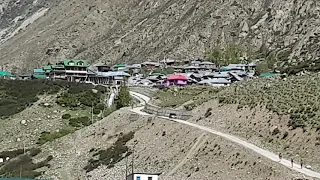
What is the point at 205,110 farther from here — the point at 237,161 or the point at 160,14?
the point at 160,14

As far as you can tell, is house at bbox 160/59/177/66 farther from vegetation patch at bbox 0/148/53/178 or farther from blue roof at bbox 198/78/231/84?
vegetation patch at bbox 0/148/53/178

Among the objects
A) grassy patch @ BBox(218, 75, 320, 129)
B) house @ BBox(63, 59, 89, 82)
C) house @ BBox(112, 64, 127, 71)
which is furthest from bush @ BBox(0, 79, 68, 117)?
grassy patch @ BBox(218, 75, 320, 129)

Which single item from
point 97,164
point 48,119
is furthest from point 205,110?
point 48,119

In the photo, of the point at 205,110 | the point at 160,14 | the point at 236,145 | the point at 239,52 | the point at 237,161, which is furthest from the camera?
the point at 160,14

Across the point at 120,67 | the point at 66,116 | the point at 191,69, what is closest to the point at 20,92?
the point at 66,116

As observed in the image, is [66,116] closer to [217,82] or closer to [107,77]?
[217,82]

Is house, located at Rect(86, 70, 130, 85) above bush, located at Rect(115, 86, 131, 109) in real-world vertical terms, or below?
below
